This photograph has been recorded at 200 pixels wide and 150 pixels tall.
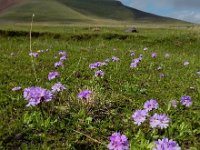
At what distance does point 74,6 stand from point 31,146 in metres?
168

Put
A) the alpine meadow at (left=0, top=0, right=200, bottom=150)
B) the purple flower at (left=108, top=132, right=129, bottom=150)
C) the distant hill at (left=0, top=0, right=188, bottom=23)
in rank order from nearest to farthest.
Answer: the purple flower at (left=108, top=132, right=129, bottom=150), the alpine meadow at (left=0, top=0, right=200, bottom=150), the distant hill at (left=0, top=0, right=188, bottom=23)

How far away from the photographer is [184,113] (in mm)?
6422

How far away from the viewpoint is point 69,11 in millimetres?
144875

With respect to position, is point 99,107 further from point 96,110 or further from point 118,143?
point 118,143

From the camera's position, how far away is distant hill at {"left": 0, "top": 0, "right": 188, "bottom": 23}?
124312 millimetres

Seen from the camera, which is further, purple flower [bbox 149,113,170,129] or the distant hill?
the distant hill

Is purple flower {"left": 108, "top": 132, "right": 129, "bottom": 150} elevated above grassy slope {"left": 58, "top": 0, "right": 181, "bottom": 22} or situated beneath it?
elevated above

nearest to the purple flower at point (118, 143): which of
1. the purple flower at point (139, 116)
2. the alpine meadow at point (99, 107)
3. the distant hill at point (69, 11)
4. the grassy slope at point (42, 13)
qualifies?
the alpine meadow at point (99, 107)

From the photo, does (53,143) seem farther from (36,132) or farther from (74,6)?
(74,6)

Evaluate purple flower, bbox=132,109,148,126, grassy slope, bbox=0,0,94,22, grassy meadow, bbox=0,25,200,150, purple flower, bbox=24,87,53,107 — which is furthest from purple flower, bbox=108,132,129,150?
grassy slope, bbox=0,0,94,22

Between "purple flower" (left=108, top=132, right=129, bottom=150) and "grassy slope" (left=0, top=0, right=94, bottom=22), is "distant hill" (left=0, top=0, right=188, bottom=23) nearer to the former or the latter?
"grassy slope" (left=0, top=0, right=94, bottom=22)

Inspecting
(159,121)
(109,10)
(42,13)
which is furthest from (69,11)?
(159,121)

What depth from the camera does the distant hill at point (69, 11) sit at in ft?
408

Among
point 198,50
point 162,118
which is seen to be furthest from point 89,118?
point 198,50
